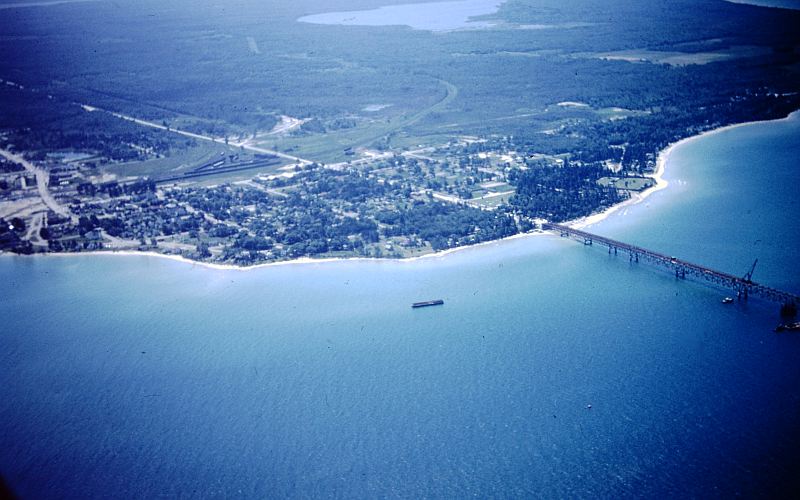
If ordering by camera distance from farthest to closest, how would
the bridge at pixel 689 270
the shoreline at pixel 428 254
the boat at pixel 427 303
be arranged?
the shoreline at pixel 428 254
the boat at pixel 427 303
the bridge at pixel 689 270

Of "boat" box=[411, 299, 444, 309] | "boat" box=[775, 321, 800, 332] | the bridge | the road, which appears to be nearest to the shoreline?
the bridge

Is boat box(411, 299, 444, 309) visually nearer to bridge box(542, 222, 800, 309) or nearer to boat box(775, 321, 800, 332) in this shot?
bridge box(542, 222, 800, 309)

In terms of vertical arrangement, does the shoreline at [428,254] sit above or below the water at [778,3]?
below

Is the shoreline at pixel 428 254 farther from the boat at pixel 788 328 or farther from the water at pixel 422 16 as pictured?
the water at pixel 422 16

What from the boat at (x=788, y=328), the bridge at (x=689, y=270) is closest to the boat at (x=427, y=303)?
the bridge at (x=689, y=270)

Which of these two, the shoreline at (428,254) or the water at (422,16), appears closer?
the shoreline at (428,254)

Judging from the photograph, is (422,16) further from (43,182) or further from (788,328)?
(788,328)

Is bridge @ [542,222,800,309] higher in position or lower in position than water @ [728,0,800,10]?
lower

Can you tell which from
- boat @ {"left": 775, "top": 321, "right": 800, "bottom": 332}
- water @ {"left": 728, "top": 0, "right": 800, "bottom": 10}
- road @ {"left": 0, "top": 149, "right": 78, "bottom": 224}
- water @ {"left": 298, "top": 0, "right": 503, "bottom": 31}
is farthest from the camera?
water @ {"left": 298, "top": 0, "right": 503, "bottom": 31}
